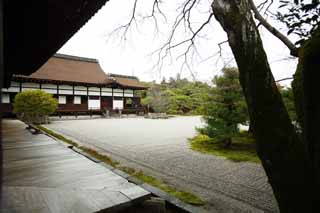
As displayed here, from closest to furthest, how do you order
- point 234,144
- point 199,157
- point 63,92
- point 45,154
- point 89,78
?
point 45,154 < point 199,157 < point 234,144 < point 63,92 < point 89,78

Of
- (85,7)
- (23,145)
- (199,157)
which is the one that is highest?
(85,7)

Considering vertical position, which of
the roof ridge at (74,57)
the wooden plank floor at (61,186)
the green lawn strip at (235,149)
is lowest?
the green lawn strip at (235,149)

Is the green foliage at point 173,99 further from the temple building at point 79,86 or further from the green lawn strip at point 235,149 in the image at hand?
the green lawn strip at point 235,149

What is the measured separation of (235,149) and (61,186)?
4806 mm

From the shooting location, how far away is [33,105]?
11.9 metres

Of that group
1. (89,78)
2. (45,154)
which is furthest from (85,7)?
(89,78)

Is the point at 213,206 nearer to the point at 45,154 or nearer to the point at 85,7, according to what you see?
the point at 85,7

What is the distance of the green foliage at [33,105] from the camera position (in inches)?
466

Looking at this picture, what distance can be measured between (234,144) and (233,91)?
1985mm

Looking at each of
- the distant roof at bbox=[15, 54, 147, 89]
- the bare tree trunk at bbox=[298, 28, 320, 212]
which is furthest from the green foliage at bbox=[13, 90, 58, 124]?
the bare tree trunk at bbox=[298, 28, 320, 212]

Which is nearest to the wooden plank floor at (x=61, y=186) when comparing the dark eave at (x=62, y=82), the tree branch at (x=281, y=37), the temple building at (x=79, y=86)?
the tree branch at (x=281, y=37)

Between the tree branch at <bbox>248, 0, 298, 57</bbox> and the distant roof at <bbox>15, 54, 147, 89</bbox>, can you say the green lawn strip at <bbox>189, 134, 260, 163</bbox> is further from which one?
the distant roof at <bbox>15, 54, 147, 89</bbox>

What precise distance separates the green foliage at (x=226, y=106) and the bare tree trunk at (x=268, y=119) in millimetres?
4256

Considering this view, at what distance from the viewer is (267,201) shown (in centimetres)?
255
